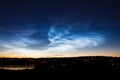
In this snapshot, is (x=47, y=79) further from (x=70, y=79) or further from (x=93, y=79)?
(x=93, y=79)

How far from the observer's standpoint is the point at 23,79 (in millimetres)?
52000

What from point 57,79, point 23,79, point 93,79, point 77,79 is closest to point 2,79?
point 23,79

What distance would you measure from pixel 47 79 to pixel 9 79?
29.6 feet

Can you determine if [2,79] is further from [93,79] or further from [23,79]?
[93,79]

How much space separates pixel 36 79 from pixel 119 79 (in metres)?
19.3

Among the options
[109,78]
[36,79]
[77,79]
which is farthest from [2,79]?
[109,78]

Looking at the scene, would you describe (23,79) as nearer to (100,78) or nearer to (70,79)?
(70,79)

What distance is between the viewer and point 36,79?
51406mm

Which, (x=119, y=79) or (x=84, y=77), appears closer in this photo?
(x=119, y=79)

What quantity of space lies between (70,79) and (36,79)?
318 inches

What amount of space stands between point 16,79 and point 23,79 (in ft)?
5.71

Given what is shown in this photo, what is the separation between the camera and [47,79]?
170 ft

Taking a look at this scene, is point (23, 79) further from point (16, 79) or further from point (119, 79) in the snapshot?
point (119, 79)

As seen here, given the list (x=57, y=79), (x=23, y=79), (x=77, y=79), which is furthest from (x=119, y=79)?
(x=23, y=79)
